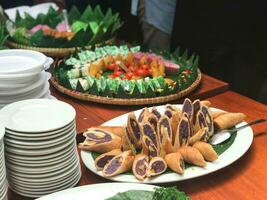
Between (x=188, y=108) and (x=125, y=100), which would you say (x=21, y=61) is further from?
(x=188, y=108)

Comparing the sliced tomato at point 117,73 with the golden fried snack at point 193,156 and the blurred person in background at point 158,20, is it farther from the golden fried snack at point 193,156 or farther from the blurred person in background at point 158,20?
the blurred person in background at point 158,20

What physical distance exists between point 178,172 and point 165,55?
1111 millimetres

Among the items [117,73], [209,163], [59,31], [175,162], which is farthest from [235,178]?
[59,31]

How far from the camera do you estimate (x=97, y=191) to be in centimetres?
120

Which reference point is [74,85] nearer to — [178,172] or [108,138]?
[108,138]

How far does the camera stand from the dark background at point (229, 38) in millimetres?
2971

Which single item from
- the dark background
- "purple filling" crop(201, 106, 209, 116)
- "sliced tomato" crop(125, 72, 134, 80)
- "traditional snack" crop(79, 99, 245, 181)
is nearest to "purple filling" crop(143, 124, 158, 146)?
"traditional snack" crop(79, 99, 245, 181)

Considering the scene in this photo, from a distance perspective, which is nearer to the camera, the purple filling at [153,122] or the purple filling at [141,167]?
the purple filling at [141,167]

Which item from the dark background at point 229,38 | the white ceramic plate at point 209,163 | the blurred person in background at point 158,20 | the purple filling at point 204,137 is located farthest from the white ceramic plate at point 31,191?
the blurred person in background at point 158,20

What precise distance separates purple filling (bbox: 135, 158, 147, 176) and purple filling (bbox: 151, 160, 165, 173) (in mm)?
27

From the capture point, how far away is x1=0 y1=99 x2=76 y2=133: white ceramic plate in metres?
1.15

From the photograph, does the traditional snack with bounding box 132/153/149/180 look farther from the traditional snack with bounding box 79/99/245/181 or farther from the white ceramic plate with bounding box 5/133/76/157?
the white ceramic plate with bounding box 5/133/76/157

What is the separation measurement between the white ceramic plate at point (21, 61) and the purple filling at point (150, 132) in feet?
1.29

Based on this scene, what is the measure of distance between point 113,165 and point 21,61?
51 centimetres
